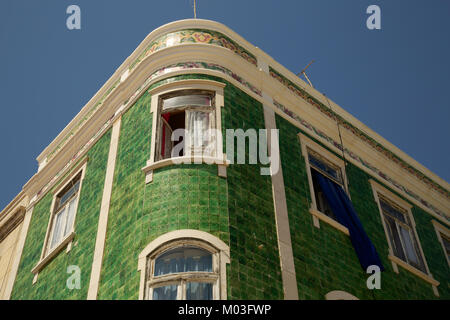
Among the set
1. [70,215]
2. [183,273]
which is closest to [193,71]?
[70,215]

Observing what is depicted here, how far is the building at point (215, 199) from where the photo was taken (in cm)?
1419

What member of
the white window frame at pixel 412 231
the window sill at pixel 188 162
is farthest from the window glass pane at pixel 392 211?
the window sill at pixel 188 162

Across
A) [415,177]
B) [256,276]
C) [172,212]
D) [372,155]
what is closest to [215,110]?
[172,212]

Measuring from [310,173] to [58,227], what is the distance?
20.5 ft

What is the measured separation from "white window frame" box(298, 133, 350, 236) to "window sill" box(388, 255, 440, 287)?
1770 mm

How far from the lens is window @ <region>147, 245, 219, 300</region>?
13250 mm

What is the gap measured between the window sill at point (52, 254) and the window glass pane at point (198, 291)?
4.70m

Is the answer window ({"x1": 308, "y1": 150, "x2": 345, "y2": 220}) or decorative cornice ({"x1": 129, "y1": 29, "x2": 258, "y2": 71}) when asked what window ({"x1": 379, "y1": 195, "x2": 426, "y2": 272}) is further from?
decorative cornice ({"x1": 129, "y1": 29, "x2": 258, "y2": 71})

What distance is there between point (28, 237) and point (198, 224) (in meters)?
7.35

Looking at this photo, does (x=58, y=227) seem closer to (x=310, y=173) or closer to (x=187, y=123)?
(x=187, y=123)

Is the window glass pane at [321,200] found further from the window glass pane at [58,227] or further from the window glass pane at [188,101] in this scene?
the window glass pane at [58,227]

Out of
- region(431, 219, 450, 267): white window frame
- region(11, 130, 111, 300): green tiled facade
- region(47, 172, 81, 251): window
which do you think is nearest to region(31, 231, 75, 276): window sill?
region(11, 130, 111, 300): green tiled facade

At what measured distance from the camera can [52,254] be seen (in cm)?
1741
